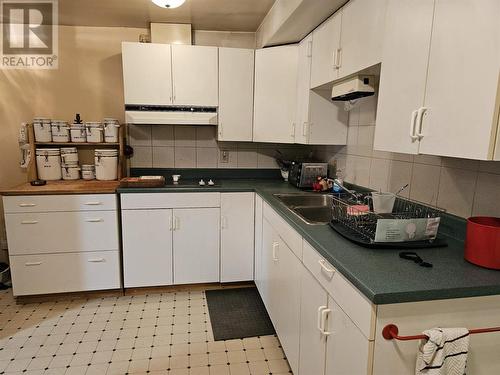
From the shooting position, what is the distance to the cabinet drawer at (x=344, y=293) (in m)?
0.98

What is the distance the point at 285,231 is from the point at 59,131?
220cm

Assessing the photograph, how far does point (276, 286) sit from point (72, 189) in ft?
5.53

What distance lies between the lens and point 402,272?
3.53 feet

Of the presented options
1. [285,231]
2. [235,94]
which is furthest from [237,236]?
[235,94]

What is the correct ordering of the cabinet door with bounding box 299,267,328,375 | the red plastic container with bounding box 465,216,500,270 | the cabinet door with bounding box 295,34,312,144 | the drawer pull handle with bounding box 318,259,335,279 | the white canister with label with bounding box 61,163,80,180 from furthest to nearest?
the white canister with label with bounding box 61,163,80,180, the cabinet door with bounding box 295,34,312,144, the cabinet door with bounding box 299,267,328,375, the drawer pull handle with bounding box 318,259,335,279, the red plastic container with bounding box 465,216,500,270

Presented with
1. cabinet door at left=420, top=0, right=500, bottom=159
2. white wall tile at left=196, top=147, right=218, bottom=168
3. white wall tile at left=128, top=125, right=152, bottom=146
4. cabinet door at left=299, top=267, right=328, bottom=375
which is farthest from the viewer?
white wall tile at left=196, top=147, right=218, bottom=168

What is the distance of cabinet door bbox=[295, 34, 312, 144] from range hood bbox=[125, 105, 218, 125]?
2.42 feet

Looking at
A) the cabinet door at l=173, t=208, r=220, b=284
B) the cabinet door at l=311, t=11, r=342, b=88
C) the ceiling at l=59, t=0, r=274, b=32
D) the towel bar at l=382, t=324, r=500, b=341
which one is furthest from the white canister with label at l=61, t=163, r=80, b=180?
the towel bar at l=382, t=324, r=500, b=341

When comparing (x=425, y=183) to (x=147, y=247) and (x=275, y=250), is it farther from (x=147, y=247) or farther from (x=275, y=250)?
(x=147, y=247)

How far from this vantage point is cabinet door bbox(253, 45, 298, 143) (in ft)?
8.52

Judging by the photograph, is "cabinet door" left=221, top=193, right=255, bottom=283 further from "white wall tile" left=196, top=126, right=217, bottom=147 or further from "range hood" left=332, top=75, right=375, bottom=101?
"range hood" left=332, top=75, right=375, bottom=101

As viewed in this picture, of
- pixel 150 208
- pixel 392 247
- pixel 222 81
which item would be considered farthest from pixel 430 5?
pixel 150 208

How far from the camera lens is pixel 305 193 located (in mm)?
2434

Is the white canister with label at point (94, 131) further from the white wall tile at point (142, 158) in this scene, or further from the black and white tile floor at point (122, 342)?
the black and white tile floor at point (122, 342)
